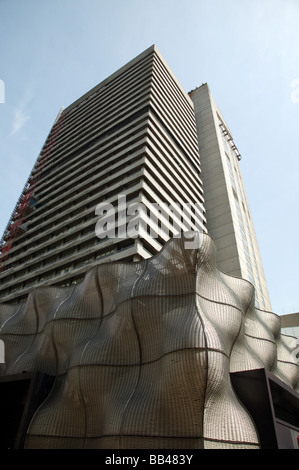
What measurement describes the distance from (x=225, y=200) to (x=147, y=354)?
3698cm

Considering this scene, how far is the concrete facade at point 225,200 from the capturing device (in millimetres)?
41312

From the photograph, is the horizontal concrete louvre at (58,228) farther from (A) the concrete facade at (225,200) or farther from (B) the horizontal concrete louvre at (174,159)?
(A) the concrete facade at (225,200)

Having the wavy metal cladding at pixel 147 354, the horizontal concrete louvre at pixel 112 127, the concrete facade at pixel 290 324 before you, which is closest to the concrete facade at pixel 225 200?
the concrete facade at pixel 290 324

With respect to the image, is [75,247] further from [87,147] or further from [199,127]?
[199,127]

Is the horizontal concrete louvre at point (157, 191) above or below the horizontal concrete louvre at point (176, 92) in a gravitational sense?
below

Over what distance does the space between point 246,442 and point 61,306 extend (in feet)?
37.4

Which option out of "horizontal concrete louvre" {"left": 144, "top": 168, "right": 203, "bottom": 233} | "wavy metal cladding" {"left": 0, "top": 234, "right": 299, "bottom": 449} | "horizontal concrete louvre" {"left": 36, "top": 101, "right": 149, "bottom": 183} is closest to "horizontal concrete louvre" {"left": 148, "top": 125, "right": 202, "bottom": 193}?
"horizontal concrete louvre" {"left": 144, "top": 168, "right": 203, "bottom": 233}

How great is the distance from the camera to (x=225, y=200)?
47438mm

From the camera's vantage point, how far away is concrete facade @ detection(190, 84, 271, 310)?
136ft

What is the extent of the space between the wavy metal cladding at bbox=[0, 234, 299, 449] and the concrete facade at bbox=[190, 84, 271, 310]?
73.2 ft

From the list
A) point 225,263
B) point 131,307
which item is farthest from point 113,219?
point 131,307

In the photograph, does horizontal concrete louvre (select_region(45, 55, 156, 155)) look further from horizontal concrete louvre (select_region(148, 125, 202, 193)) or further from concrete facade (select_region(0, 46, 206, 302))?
horizontal concrete louvre (select_region(148, 125, 202, 193))

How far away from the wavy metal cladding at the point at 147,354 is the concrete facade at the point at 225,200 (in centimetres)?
2230

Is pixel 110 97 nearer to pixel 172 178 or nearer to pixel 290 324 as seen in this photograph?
pixel 172 178
